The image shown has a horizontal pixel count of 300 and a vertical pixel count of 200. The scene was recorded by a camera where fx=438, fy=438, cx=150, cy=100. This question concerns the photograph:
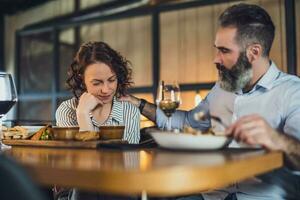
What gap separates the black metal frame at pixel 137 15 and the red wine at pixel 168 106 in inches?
149

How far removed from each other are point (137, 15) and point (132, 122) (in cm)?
465

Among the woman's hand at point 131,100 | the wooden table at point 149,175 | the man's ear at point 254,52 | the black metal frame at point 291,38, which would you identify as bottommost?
the wooden table at point 149,175

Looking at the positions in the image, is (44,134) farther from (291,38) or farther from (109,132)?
(291,38)

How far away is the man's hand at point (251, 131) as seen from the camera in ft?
3.84

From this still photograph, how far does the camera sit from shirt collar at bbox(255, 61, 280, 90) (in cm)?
178

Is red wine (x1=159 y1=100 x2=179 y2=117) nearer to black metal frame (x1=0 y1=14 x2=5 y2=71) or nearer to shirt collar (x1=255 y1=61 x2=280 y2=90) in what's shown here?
shirt collar (x1=255 y1=61 x2=280 y2=90)

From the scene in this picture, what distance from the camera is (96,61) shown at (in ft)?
7.72

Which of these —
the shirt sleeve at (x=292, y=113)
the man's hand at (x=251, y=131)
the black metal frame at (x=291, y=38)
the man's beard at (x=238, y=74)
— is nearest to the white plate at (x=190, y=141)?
the man's hand at (x=251, y=131)

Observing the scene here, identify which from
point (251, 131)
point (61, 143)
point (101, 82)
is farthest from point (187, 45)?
point (251, 131)

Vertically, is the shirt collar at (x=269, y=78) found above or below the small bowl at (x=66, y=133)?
above

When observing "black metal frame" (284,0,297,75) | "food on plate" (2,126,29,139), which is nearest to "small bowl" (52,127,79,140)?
"food on plate" (2,126,29,139)

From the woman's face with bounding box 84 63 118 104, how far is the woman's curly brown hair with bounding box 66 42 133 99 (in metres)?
0.04

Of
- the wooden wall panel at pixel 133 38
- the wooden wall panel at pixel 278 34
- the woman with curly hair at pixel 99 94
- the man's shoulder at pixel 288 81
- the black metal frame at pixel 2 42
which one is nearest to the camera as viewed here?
the man's shoulder at pixel 288 81

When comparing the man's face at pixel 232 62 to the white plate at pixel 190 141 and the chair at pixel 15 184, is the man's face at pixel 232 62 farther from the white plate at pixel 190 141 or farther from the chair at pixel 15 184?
the chair at pixel 15 184
